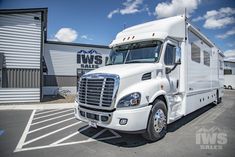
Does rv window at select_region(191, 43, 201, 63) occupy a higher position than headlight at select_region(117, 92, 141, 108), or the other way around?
rv window at select_region(191, 43, 201, 63)

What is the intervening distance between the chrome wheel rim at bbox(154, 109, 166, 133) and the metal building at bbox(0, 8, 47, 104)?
34.7ft

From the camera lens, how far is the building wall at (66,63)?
1819 cm

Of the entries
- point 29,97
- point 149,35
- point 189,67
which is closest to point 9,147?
point 149,35

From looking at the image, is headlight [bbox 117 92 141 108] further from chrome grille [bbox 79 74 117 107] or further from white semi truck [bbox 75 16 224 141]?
chrome grille [bbox 79 74 117 107]

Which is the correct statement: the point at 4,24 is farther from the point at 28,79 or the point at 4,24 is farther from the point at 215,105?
the point at 215,105

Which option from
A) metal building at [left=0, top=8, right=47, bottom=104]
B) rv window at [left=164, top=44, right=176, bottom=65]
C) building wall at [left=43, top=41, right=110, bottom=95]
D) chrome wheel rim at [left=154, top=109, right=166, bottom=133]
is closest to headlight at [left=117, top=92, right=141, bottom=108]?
chrome wheel rim at [left=154, top=109, right=166, bottom=133]

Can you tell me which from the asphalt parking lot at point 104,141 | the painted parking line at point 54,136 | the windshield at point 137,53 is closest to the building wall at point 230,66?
the asphalt parking lot at point 104,141

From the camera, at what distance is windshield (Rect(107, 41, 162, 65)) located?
17.2 ft

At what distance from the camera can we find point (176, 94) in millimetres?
5840

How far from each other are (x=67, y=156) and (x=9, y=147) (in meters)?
1.69

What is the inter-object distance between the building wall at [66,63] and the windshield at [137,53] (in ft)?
44.2

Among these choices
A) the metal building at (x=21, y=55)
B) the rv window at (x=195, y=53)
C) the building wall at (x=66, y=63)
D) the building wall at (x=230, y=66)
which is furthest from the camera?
the building wall at (x=230, y=66)

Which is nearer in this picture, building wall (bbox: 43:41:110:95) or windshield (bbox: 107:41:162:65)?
windshield (bbox: 107:41:162:65)

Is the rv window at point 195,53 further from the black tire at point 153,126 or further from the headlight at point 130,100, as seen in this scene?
the headlight at point 130,100
